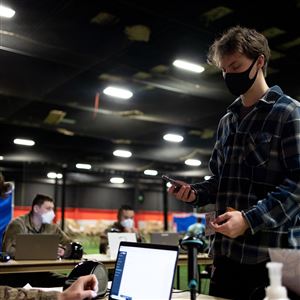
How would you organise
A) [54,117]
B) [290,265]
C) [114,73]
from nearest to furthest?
[290,265]
[114,73]
[54,117]

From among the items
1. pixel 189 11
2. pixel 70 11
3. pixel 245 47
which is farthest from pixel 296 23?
pixel 245 47

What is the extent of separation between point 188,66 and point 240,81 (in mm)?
5137

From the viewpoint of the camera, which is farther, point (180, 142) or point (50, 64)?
point (180, 142)

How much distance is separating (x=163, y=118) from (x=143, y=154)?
123 inches

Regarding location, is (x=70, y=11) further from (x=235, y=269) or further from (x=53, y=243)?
(x=235, y=269)

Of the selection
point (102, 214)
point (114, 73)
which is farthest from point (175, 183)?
point (102, 214)

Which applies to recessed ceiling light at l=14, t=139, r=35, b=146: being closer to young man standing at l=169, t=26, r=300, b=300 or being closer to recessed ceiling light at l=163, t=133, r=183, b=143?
recessed ceiling light at l=163, t=133, r=183, b=143

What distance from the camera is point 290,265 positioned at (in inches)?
47.9

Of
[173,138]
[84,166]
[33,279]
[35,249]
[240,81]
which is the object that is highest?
[173,138]

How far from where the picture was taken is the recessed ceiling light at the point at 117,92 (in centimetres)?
783

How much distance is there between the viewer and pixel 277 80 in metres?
6.95

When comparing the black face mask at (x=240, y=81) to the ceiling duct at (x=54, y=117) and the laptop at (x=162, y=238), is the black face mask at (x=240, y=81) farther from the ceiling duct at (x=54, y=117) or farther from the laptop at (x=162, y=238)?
the ceiling duct at (x=54, y=117)

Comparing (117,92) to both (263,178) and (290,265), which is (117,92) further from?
(290,265)

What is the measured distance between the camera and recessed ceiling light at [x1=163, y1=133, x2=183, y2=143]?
11.1 meters
